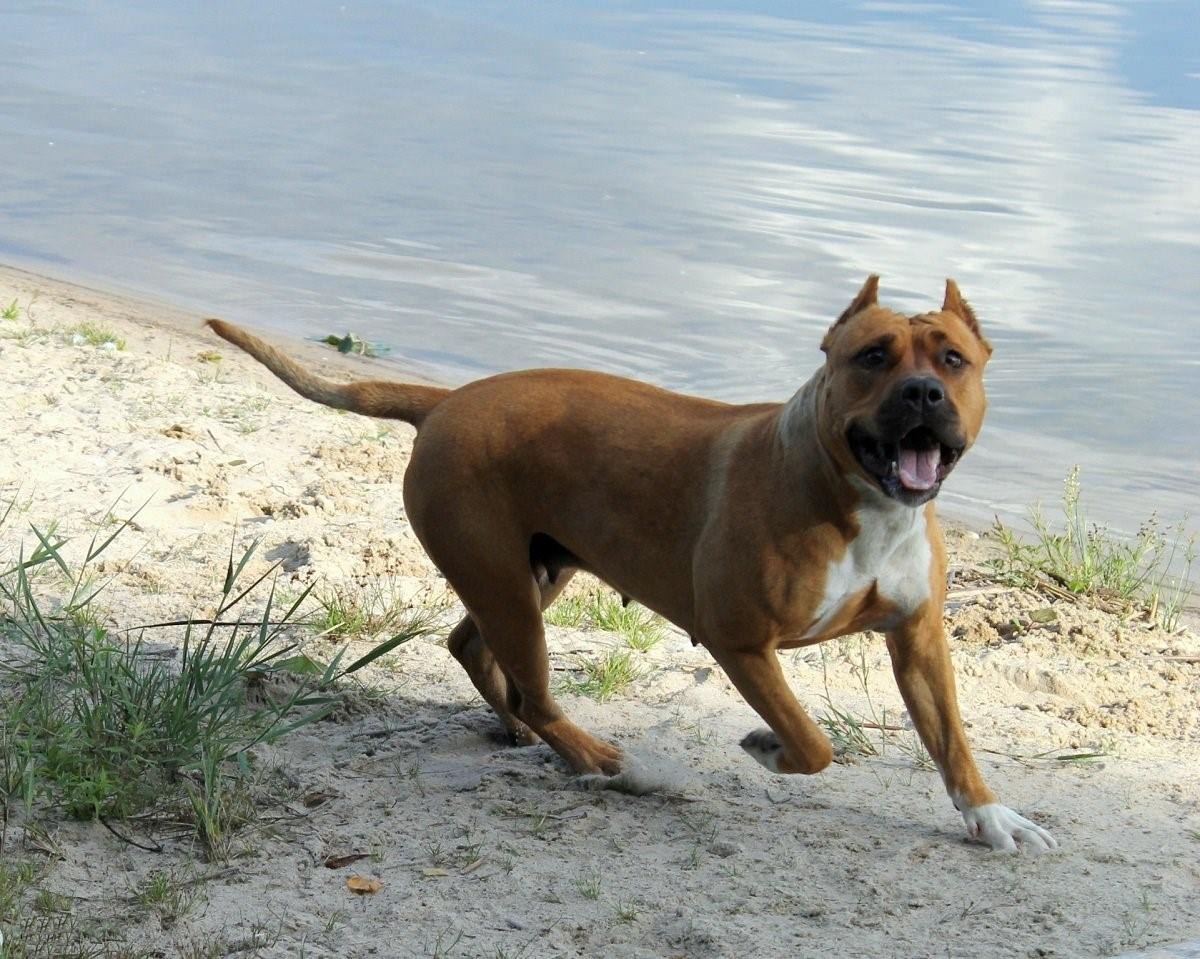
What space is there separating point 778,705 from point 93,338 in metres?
5.36

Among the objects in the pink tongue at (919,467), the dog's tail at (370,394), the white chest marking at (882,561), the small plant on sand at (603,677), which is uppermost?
the pink tongue at (919,467)

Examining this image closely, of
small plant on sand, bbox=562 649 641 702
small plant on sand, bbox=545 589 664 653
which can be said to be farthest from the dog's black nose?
small plant on sand, bbox=545 589 664 653

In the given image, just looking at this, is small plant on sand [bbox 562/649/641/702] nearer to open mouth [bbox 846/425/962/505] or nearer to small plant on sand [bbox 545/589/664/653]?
small plant on sand [bbox 545/589/664/653]

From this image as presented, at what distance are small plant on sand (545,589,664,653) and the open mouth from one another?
1.79 metres

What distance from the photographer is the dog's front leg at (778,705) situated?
164 inches

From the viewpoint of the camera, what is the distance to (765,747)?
14.1ft

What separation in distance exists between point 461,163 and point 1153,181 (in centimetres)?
610

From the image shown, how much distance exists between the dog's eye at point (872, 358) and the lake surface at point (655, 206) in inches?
154

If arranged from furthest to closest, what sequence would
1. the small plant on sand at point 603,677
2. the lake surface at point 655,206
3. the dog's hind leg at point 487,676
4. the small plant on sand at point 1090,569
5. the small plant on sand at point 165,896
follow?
the lake surface at point 655,206 → the small plant on sand at point 1090,569 → the small plant on sand at point 603,677 → the dog's hind leg at point 487,676 → the small plant on sand at point 165,896

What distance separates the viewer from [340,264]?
38.5 feet

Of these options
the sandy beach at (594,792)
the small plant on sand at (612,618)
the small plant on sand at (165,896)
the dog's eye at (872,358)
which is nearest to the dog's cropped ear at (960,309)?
the dog's eye at (872,358)

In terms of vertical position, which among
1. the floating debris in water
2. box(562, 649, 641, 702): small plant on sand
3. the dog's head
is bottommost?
box(562, 649, 641, 702): small plant on sand

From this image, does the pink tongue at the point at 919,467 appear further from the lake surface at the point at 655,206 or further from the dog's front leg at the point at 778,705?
the lake surface at the point at 655,206

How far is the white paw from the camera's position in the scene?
13.6 feet
